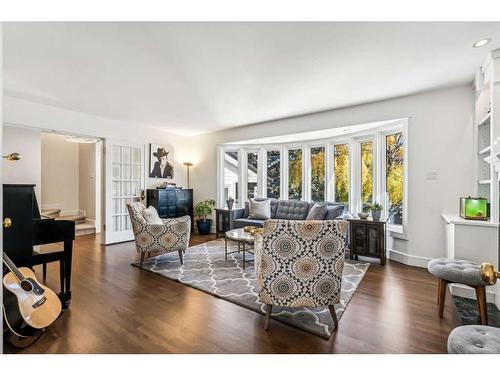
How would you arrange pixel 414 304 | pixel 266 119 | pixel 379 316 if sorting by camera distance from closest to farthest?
pixel 379 316, pixel 414 304, pixel 266 119

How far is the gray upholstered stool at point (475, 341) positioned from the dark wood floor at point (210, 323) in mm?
538

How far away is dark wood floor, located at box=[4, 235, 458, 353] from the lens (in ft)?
5.62

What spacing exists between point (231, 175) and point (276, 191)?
3.81 ft

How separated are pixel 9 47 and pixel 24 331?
93.2 inches

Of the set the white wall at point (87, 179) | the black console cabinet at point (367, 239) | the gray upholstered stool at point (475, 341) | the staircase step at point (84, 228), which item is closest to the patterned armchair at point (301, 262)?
the gray upholstered stool at point (475, 341)

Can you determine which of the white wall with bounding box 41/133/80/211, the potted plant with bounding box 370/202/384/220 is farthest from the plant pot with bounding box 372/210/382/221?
the white wall with bounding box 41/133/80/211

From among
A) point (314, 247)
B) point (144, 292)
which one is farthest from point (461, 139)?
point (144, 292)

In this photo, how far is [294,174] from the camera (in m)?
5.46

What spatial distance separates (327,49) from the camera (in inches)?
88.7

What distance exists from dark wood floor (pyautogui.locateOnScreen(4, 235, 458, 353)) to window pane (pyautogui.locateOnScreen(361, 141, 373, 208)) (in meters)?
1.69

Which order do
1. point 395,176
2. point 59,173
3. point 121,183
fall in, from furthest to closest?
point 59,173, point 121,183, point 395,176

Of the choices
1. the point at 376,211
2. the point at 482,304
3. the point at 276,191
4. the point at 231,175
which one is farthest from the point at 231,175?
the point at 482,304

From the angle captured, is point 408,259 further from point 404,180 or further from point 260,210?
point 260,210

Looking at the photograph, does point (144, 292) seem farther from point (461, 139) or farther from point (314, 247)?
point (461, 139)
